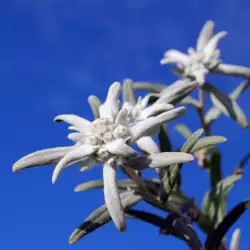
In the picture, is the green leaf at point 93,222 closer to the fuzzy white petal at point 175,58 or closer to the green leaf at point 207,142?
the green leaf at point 207,142

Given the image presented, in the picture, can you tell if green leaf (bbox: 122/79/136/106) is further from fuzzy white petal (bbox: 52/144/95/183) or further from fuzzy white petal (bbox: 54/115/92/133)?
fuzzy white petal (bbox: 52/144/95/183)

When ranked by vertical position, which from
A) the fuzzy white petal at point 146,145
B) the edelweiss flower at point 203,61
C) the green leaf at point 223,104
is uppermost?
the edelweiss flower at point 203,61

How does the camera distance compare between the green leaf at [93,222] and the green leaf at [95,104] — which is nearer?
the green leaf at [93,222]

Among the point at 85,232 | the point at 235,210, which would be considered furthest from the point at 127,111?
the point at 235,210

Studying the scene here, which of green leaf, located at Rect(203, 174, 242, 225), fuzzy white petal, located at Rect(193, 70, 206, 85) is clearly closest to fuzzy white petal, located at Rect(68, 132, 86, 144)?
green leaf, located at Rect(203, 174, 242, 225)

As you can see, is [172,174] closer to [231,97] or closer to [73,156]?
[73,156]

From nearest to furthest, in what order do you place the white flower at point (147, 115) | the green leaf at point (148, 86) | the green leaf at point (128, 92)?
the white flower at point (147, 115) < the green leaf at point (128, 92) < the green leaf at point (148, 86)

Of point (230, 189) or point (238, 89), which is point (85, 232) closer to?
point (230, 189)

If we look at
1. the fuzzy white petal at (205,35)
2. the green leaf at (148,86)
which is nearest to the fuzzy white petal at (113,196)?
the green leaf at (148,86)
